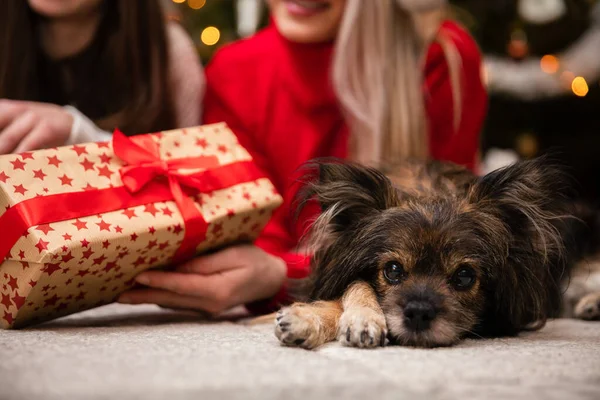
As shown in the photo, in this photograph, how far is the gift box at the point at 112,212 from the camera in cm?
165

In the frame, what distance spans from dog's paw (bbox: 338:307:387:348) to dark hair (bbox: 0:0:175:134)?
1354 millimetres

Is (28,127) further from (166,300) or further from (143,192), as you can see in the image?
(166,300)

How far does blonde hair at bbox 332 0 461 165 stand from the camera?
8.91 ft

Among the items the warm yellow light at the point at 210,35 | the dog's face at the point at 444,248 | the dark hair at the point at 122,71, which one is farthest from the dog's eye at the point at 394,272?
the warm yellow light at the point at 210,35

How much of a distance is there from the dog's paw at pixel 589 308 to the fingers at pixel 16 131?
6.71 feet

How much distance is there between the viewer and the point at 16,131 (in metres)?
1.98

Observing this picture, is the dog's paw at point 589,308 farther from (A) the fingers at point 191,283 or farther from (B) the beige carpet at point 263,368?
(A) the fingers at point 191,283

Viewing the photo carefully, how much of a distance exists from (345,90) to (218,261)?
102cm

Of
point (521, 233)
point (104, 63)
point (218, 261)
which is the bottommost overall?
point (218, 261)

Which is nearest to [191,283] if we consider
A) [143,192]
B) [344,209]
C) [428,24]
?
[143,192]

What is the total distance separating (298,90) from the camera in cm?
288

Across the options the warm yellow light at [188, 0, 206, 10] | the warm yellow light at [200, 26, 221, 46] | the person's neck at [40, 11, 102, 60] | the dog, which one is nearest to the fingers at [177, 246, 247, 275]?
the dog

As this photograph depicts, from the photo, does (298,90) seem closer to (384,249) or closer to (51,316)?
(384,249)

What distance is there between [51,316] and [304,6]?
1582 mm
